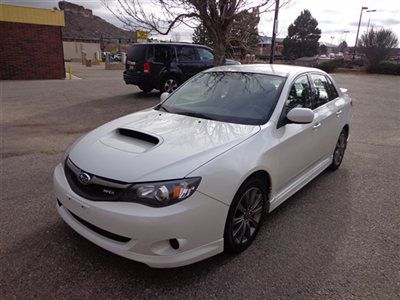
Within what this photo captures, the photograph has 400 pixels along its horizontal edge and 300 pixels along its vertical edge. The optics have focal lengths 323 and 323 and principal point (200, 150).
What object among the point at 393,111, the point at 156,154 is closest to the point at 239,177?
the point at 156,154

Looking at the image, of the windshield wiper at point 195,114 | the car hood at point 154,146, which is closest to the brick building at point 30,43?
the car hood at point 154,146

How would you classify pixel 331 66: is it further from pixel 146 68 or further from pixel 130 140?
pixel 130 140

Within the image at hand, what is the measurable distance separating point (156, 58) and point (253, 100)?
27.8 feet

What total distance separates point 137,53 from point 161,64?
952 millimetres

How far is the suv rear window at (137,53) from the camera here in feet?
36.7

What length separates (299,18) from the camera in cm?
6206

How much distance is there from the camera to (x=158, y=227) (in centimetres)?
221

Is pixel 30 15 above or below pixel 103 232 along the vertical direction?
above

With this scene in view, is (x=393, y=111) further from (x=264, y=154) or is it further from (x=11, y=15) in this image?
(x=11, y=15)

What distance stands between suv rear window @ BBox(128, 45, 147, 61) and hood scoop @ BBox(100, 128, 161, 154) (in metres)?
8.70

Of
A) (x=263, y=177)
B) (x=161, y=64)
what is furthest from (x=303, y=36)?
(x=263, y=177)

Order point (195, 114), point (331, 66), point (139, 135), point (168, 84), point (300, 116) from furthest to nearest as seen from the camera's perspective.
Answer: point (331, 66) < point (168, 84) < point (195, 114) < point (300, 116) < point (139, 135)

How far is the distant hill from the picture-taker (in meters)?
62.7

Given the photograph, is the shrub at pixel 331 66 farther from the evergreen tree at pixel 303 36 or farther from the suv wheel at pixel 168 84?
the evergreen tree at pixel 303 36
